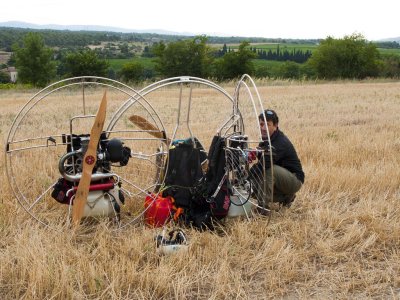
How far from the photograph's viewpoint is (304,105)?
17344 mm

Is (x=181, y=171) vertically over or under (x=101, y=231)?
over

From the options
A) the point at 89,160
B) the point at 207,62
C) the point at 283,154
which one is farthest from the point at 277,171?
the point at 207,62

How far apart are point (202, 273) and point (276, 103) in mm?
15016

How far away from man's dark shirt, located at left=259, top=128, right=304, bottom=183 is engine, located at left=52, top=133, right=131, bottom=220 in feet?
5.53

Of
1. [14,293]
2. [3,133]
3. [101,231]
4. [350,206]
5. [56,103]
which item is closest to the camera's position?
[14,293]

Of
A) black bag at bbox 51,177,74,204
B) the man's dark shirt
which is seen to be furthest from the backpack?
black bag at bbox 51,177,74,204

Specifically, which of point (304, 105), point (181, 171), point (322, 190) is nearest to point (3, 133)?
point (181, 171)

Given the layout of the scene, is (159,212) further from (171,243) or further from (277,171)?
(277,171)

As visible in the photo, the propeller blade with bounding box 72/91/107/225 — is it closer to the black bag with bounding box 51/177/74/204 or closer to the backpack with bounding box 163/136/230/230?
the black bag with bounding box 51/177/74/204

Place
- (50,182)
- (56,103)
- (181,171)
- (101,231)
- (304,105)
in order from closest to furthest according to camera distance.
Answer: (101,231) < (181,171) < (50,182) < (304,105) < (56,103)

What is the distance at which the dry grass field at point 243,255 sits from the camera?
376cm

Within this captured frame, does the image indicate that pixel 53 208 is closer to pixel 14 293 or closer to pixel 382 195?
pixel 14 293

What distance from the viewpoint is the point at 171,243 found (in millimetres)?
4426

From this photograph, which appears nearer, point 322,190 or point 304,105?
point 322,190
